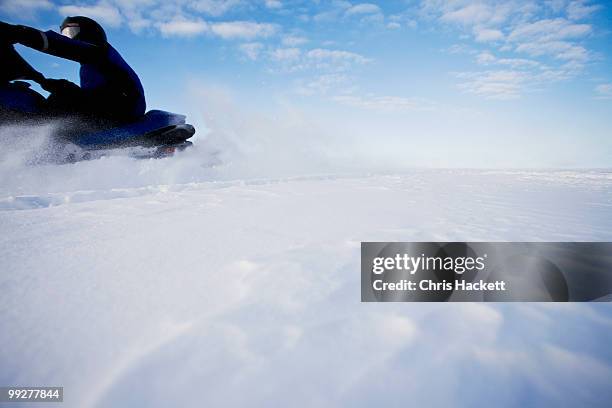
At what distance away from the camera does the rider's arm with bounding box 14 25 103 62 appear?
184 cm

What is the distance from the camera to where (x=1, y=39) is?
1.82m

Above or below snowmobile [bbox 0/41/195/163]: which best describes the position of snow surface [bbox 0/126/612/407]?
below

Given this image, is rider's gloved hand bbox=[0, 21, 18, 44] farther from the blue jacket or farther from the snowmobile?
the snowmobile

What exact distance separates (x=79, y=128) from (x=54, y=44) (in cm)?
108

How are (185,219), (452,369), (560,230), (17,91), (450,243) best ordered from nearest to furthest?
1. (452,369)
2. (450,243)
3. (560,230)
4. (185,219)
5. (17,91)

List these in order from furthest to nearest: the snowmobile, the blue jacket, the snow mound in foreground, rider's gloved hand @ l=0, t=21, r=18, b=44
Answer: the snowmobile → the blue jacket → rider's gloved hand @ l=0, t=21, r=18, b=44 → the snow mound in foreground

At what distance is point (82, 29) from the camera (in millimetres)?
2562

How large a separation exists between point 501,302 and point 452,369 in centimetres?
32

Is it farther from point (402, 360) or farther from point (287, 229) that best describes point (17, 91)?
point (402, 360)

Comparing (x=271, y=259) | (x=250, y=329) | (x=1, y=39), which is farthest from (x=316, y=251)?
(x=1, y=39)

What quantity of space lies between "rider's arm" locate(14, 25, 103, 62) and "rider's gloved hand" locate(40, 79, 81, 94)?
679 millimetres

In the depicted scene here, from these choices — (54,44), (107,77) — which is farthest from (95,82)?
(54,44)

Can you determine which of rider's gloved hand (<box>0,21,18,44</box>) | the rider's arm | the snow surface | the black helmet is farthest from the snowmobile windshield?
the snow surface

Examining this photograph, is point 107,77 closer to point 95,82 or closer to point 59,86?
point 95,82
